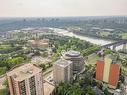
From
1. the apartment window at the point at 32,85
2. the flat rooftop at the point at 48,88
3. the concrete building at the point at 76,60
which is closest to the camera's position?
the apartment window at the point at 32,85

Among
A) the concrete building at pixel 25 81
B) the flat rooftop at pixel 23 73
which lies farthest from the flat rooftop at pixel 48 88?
the flat rooftop at pixel 23 73

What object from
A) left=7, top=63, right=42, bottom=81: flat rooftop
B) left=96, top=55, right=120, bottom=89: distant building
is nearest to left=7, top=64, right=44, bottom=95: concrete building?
left=7, top=63, right=42, bottom=81: flat rooftop

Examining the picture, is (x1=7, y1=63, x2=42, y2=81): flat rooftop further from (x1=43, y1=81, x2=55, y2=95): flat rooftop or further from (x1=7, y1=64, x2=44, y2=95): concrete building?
(x1=43, y1=81, x2=55, y2=95): flat rooftop

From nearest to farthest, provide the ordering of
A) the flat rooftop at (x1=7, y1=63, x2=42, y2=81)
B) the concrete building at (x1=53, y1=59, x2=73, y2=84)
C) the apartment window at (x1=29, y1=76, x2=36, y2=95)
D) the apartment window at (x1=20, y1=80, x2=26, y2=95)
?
the apartment window at (x1=20, y1=80, x2=26, y2=95)
the flat rooftop at (x1=7, y1=63, x2=42, y2=81)
the apartment window at (x1=29, y1=76, x2=36, y2=95)
the concrete building at (x1=53, y1=59, x2=73, y2=84)

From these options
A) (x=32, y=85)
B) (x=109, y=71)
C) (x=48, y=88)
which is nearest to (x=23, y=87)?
(x=32, y=85)

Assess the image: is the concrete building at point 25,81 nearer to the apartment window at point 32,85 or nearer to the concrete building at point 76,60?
the apartment window at point 32,85

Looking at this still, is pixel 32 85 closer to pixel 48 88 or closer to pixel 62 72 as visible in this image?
pixel 48 88
